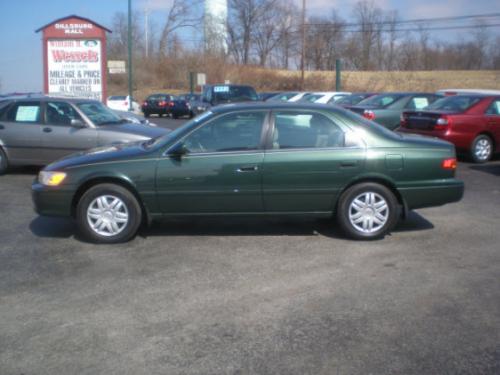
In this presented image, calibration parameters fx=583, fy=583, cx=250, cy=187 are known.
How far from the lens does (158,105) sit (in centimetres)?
3478

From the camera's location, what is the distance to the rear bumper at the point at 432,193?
6.32m

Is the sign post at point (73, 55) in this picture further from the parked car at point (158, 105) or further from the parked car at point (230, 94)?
the parked car at point (158, 105)

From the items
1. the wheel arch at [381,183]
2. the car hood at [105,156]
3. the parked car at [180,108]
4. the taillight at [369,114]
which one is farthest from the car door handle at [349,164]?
the parked car at [180,108]

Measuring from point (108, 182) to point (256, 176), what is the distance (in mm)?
1605

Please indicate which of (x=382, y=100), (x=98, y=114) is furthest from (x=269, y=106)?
(x=382, y=100)

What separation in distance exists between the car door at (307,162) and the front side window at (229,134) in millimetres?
185

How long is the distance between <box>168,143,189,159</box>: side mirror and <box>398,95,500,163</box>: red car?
7.59 meters

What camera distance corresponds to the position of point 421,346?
3.82 m

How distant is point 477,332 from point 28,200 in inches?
275

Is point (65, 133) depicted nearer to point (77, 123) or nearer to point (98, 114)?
point (77, 123)

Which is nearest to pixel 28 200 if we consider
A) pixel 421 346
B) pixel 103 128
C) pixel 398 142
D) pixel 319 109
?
pixel 103 128

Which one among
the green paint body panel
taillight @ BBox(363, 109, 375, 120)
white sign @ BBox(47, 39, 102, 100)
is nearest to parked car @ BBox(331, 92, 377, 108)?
taillight @ BBox(363, 109, 375, 120)

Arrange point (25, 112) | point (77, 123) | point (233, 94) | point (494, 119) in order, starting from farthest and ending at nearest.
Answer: point (233, 94), point (494, 119), point (25, 112), point (77, 123)

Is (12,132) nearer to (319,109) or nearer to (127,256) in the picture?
(127,256)
